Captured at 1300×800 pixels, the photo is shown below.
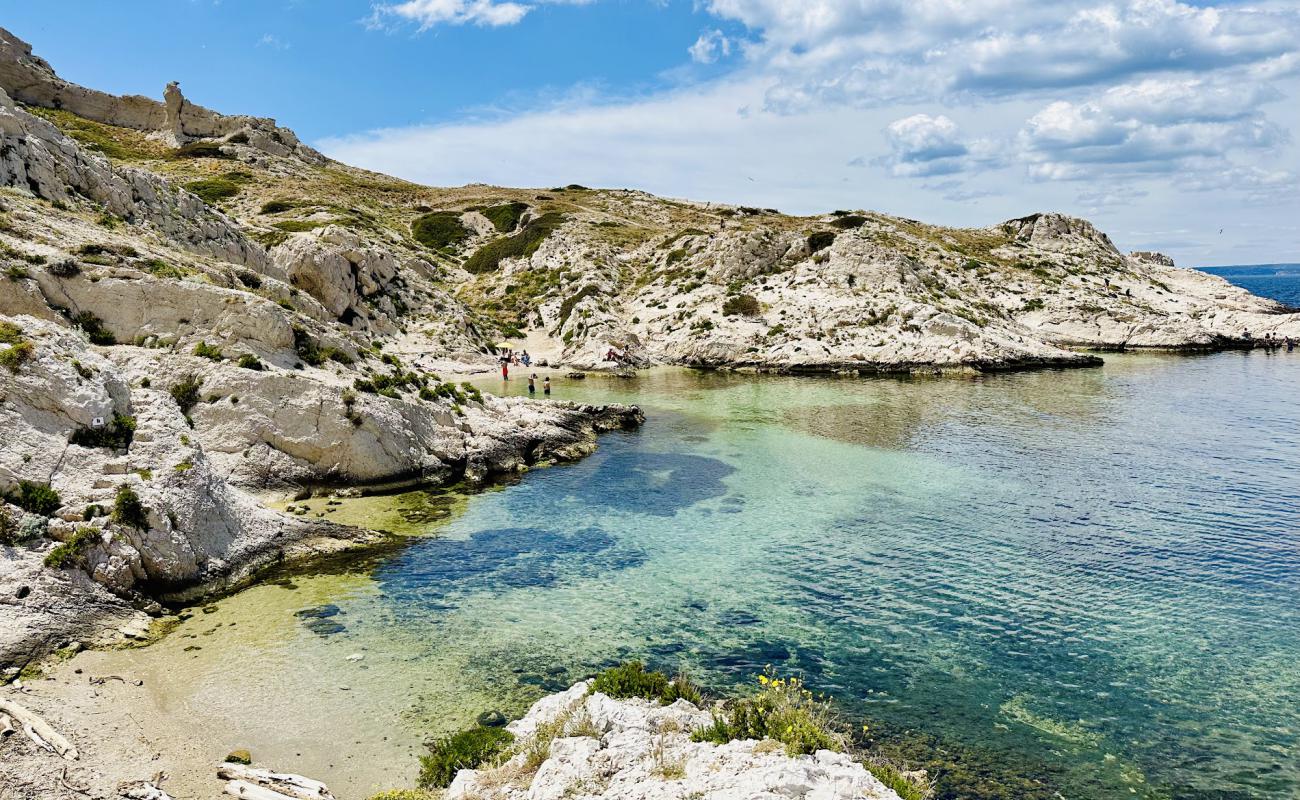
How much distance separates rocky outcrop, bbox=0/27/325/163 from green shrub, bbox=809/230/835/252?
377 ft

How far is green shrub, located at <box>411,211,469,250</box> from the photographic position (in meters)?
131

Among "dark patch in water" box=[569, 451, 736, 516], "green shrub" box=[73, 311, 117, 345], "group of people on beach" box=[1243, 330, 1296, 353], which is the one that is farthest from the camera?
"group of people on beach" box=[1243, 330, 1296, 353]

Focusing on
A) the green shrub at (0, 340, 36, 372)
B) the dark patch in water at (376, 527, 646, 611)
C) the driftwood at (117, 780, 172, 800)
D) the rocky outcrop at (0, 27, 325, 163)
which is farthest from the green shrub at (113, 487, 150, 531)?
the rocky outcrop at (0, 27, 325, 163)

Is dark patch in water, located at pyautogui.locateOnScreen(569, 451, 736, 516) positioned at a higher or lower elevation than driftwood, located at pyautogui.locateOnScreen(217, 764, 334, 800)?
higher

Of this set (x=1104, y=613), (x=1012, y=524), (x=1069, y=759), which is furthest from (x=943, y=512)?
(x=1069, y=759)

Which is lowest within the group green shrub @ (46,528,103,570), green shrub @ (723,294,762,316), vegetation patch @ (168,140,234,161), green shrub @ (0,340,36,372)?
green shrub @ (46,528,103,570)

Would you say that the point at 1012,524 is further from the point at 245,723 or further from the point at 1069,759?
the point at 245,723

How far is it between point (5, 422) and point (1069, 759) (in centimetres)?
2806

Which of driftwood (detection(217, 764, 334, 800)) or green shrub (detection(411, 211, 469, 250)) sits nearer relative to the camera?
driftwood (detection(217, 764, 334, 800))

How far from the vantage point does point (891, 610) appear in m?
21.1

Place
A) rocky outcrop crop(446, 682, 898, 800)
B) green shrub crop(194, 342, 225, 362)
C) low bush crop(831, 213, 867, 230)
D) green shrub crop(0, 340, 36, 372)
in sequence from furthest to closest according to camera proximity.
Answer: low bush crop(831, 213, 867, 230) → green shrub crop(194, 342, 225, 362) → green shrub crop(0, 340, 36, 372) → rocky outcrop crop(446, 682, 898, 800)

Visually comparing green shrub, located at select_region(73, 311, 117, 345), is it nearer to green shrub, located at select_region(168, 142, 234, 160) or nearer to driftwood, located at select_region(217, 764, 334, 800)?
driftwood, located at select_region(217, 764, 334, 800)

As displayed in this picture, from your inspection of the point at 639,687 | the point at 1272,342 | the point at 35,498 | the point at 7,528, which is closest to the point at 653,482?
the point at 639,687

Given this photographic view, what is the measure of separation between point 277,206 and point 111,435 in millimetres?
96591
